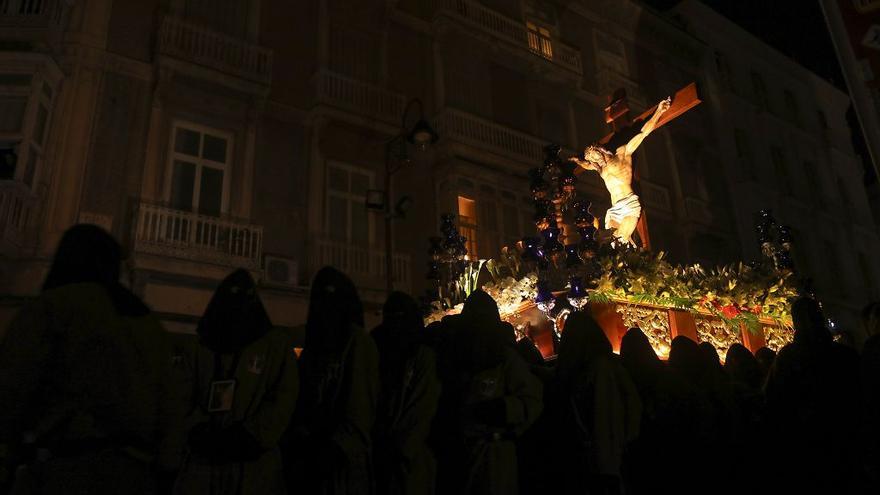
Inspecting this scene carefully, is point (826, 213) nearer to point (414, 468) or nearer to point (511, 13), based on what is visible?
point (511, 13)

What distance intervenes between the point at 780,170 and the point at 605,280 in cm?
2131

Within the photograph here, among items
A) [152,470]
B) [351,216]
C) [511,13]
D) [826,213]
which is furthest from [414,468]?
[826,213]

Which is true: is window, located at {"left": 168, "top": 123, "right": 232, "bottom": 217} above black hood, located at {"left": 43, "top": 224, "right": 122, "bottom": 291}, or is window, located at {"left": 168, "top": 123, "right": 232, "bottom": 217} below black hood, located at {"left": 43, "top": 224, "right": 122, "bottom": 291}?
above

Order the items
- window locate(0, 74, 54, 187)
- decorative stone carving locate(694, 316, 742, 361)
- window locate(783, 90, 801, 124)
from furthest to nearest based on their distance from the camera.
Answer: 1. window locate(783, 90, 801, 124)
2. window locate(0, 74, 54, 187)
3. decorative stone carving locate(694, 316, 742, 361)

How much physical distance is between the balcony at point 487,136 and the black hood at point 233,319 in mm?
11987

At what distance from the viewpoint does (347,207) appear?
13.9 m

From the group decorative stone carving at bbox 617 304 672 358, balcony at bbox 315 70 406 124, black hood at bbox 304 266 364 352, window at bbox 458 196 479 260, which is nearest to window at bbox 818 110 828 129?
window at bbox 458 196 479 260

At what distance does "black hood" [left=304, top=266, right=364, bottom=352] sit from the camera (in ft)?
11.9

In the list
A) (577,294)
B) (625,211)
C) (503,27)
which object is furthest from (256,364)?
(503,27)

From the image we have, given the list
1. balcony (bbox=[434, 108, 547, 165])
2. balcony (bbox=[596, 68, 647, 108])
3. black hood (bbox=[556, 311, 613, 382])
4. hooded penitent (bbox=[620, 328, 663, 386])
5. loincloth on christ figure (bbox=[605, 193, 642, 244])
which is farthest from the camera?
balcony (bbox=[596, 68, 647, 108])

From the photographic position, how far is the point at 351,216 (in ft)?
45.7

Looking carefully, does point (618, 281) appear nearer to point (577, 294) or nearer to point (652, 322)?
point (577, 294)

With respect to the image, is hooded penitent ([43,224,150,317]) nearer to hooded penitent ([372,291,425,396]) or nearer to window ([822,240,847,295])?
hooded penitent ([372,291,425,396])

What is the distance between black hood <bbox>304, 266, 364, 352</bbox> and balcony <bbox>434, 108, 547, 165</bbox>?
11.6 m
